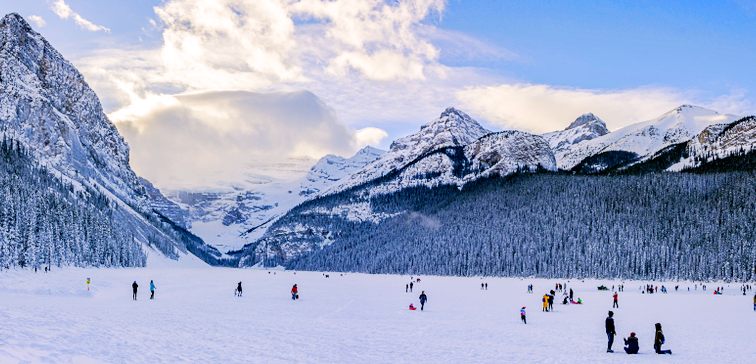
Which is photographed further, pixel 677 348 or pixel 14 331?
pixel 677 348

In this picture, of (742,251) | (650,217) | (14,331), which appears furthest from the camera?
(650,217)

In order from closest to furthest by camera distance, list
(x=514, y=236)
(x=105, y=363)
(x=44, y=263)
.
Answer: (x=105, y=363), (x=44, y=263), (x=514, y=236)

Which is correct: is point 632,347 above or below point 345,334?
above

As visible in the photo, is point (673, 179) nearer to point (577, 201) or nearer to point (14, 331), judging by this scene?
point (577, 201)

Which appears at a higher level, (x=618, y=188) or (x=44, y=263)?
(x=618, y=188)

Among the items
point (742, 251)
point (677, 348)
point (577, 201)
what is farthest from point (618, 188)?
point (677, 348)

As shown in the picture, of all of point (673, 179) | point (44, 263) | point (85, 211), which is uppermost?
point (673, 179)

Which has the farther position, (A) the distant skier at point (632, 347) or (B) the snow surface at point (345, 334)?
(A) the distant skier at point (632, 347)

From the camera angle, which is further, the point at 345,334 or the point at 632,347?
the point at 345,334

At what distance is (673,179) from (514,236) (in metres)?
53.2

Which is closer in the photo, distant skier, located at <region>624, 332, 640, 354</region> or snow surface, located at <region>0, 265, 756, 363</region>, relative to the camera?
snow surface, located at <region>0, 265, 756, 363</region>

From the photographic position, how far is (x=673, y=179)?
195000 millimetres

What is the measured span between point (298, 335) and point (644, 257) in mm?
138667

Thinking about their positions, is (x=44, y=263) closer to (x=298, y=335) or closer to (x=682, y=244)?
(x=298, y=335)
